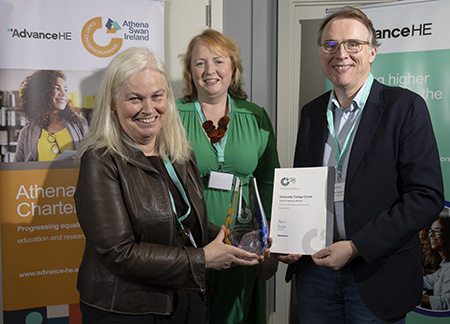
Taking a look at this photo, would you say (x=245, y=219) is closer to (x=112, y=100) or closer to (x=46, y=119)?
(x=112, y=100)

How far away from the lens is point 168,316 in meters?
1.64

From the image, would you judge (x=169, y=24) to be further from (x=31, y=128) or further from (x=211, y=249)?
(x=211, y=249)

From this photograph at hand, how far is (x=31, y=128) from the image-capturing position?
2.50m

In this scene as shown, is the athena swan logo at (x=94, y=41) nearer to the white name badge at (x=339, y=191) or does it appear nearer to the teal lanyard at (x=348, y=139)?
the teal lanyard at (x=348, y=139)

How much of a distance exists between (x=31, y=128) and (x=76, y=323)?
3.73 ft

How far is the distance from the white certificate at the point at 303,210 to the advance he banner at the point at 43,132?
1.31m

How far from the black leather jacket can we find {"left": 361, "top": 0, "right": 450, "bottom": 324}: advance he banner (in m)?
2.11

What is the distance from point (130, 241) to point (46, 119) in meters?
1.29

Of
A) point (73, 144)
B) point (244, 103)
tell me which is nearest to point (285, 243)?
point (244, 103)

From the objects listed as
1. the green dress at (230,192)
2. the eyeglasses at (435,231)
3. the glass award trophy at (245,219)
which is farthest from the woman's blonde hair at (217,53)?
the eyeglasses at (435,231)

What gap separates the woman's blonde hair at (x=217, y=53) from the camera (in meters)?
2.36

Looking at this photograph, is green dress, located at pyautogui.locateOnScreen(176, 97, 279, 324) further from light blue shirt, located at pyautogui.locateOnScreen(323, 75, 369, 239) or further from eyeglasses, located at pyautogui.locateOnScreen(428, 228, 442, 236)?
eyeglasses, located at pyautogui.locateOnScreen(428, 228, 442, 236)

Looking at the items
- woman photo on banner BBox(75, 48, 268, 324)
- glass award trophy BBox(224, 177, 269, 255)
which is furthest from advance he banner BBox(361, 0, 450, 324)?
woman photo on banner BBox(75, 48, 268, 324)

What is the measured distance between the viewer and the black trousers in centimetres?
155
